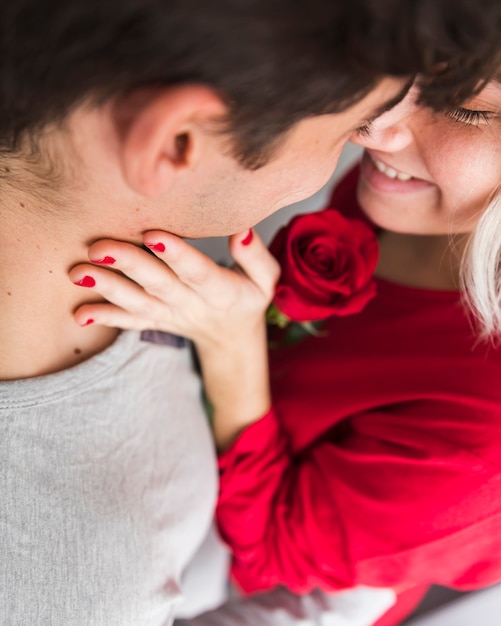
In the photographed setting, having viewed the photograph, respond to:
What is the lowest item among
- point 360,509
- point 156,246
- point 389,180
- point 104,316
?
point 360,509

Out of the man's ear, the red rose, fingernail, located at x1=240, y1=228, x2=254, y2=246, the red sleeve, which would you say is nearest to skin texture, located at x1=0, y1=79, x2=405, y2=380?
the man's ear

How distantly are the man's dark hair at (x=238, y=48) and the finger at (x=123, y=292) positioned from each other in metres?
0.26

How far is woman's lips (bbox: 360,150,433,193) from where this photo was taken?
1.08 metres

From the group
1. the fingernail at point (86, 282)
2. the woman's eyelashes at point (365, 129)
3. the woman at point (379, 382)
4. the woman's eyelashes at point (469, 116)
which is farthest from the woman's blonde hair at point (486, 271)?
the fingernail at point (86, 282)

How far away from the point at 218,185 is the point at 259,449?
1.97 feet

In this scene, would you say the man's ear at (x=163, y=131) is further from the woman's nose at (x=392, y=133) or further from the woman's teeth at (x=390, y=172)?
the woman's teeth at (x=390, y=172)

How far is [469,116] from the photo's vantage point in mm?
884

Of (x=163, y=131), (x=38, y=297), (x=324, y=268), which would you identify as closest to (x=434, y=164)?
(x=324, y=268)

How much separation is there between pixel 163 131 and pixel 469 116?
49 centimetres

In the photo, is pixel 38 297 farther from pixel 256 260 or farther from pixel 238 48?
pixel 238 48

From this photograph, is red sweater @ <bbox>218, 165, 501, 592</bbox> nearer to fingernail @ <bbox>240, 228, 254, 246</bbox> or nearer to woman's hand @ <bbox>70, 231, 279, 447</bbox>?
woman's hand @ <bbox>70, 231, 279, 447</bbox>

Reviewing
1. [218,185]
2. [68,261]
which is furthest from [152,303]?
[218,185]

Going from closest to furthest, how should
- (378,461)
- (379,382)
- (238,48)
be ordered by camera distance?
1. (238,48)
2. (378,461)
3. (379,382)

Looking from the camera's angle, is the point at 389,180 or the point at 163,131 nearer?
the point at 163,131
